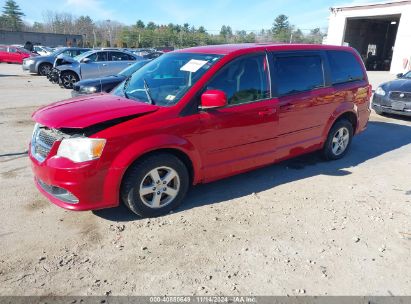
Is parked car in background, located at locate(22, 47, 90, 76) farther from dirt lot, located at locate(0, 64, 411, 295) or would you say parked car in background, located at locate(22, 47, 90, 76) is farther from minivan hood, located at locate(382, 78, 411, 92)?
minivan hood, located at locate(382, 78, 411, 92)

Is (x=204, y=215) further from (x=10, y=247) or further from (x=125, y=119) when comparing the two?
(x=10, y=247)

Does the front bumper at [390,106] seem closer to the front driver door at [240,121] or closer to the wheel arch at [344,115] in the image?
the wheel arch at [344,115]

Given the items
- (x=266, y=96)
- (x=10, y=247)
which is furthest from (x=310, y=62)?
(x=10, y=247)

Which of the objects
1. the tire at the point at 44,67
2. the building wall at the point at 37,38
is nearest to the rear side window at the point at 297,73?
the tire at the point at 44,67

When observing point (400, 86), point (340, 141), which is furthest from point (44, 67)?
point (340, 141)

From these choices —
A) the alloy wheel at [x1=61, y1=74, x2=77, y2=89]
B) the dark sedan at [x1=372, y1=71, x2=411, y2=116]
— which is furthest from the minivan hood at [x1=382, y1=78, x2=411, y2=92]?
the alloy wheel at [x1=61, y1=74, x2=77, y2=89]

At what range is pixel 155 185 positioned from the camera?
3.65 meters

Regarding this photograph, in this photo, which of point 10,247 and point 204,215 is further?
point 204,215

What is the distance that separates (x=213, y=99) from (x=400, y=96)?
23.8 feet

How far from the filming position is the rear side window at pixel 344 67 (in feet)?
17.3

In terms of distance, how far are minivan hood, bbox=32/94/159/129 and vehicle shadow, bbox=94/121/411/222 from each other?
3.74 feet

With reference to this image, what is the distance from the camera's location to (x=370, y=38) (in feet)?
105

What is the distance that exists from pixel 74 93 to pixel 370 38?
3143cm

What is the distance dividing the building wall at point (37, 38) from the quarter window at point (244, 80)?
4948 centimetres
